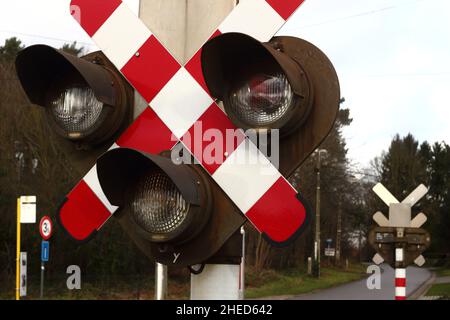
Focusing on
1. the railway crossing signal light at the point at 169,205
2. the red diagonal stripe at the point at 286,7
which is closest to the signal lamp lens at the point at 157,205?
the railway crossing signal light at the point at 169,205

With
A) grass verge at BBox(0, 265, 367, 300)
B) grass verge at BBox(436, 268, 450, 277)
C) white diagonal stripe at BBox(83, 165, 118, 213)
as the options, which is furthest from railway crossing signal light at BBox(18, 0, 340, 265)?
grass verge at BBox(436, 268, 450, 277)

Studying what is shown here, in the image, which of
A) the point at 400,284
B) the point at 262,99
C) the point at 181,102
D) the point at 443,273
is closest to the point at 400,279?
the point at 400,284

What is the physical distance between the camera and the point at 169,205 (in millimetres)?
1718

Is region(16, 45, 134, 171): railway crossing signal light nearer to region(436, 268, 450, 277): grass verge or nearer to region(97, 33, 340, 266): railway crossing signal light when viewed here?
region(97, 33, 340, 266): railway crossing signal light

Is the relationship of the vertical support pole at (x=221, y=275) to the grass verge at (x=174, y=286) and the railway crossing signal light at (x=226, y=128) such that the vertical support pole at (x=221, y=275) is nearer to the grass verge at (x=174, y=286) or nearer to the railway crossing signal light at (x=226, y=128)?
the railway crossing signal light at (x=226, y=128)

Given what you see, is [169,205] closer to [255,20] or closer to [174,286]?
[255,20]

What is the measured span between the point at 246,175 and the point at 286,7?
45 centimetres

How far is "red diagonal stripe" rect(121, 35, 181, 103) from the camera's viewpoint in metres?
1.96

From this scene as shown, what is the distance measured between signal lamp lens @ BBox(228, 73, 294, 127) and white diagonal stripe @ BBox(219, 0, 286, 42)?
0.48ft

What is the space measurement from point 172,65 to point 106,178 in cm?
38

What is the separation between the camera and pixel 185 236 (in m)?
1.71

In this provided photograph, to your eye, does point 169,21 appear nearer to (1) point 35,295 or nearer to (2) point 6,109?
(1) point 35,295

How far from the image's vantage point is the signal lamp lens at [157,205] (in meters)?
1.71

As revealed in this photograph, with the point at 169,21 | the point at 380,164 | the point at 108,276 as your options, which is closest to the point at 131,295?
the point at 108,276
